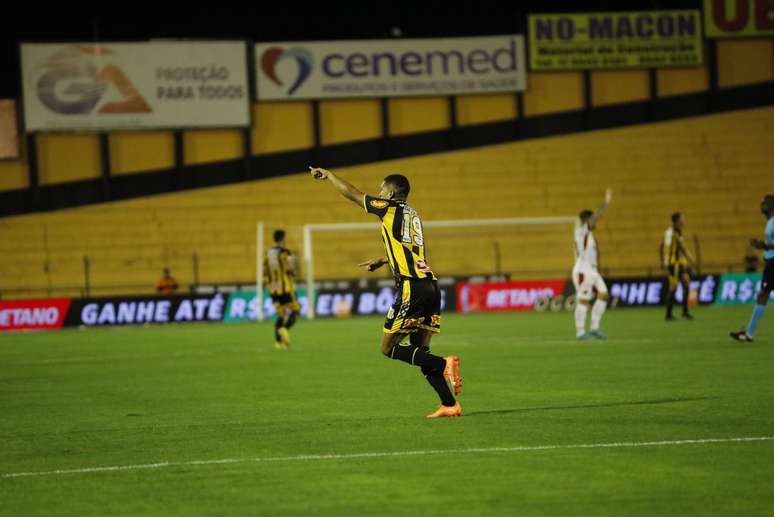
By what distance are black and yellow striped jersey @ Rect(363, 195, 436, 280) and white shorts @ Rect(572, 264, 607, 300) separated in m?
11.7

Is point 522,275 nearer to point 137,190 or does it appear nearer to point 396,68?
point 396,68

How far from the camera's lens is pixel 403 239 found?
1168 centimetres

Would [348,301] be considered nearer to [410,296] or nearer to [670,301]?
[670,301]

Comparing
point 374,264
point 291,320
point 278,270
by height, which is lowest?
point 291,320

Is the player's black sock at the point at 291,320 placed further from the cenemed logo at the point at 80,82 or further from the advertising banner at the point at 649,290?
the cenemed logo at the point at 80,82

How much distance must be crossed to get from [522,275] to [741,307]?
939 centimetres

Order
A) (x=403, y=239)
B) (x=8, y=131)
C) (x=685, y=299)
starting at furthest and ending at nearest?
(x=8, y=131) → (x=685, y=299) → (x=403, y=239)

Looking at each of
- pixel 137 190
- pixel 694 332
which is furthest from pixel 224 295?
pixel 694 332

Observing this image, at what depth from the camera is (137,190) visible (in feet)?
145

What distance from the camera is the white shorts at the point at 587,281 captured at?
2312 centimetres

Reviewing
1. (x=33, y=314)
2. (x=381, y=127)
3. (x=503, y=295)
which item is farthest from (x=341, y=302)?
(x=33, y=314)

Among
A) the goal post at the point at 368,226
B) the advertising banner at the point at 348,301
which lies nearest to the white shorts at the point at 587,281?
the goal post at the point at 368,226

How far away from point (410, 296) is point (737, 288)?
29.5 metres

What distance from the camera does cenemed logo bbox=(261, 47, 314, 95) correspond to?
44125 mm
